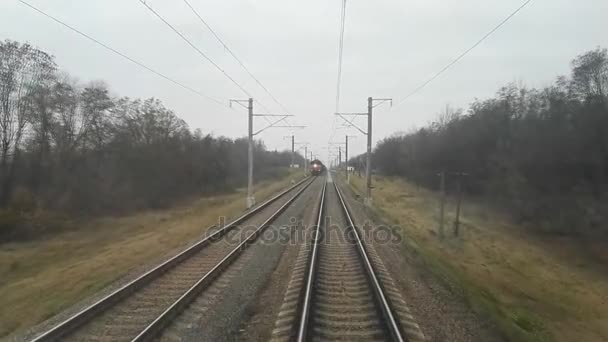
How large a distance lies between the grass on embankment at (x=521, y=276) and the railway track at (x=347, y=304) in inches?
79.8

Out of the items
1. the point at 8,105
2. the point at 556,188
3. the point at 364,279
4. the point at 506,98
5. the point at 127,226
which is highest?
the point at 506,98

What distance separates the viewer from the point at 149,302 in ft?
24.8

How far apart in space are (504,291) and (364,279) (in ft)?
20.1

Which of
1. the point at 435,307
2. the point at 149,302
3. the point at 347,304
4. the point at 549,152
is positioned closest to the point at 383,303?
the point at 347,304

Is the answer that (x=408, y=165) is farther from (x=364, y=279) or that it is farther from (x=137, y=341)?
(x=137, y=341)

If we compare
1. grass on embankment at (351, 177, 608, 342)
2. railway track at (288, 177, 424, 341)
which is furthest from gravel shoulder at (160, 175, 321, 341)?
grass on embankment at (351, 177, 608, 342)

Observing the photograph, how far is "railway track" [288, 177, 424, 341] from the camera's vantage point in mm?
6055

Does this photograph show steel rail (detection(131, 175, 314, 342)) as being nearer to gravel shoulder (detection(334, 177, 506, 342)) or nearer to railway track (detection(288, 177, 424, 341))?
railway track (detection(288, 177, 424, 341))

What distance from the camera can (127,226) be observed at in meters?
26.0

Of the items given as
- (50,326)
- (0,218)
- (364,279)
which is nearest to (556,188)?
(364,279)

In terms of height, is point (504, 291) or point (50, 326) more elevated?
point (50, 326)

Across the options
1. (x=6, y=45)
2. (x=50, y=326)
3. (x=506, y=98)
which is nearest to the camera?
(x=50, y=326)

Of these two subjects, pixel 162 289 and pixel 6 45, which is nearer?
pixel 162 289

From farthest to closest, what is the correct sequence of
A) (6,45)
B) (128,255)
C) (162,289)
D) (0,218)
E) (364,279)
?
1. (6,45)
2. (0,218)
3. (128,255)
4. (364,279)
5. (162,289)
